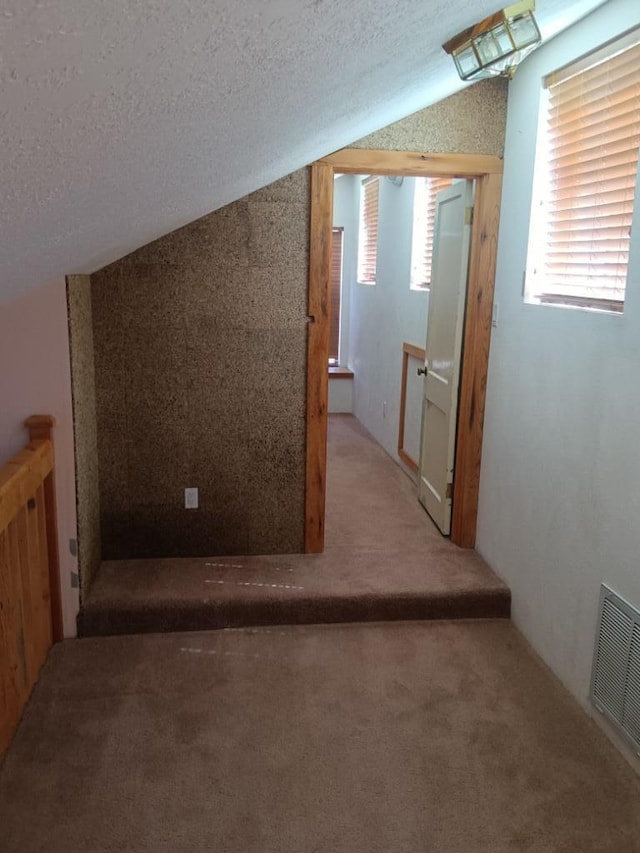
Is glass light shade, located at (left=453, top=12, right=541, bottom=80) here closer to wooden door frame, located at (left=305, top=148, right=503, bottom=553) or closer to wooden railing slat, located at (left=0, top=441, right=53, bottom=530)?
wooden door frame, located at (left=305, top=148, right=503, bottom=553)

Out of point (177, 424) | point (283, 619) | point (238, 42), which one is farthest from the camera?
point (177, 424)

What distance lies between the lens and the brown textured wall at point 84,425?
9.14 feet

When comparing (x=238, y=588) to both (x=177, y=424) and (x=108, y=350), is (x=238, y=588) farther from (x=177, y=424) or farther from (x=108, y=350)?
(x=108, y=350)

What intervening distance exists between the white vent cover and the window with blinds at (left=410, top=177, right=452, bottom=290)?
2.64 metres

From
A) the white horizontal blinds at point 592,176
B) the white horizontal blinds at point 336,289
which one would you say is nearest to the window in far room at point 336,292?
the white horizontal blinds at point 336,289

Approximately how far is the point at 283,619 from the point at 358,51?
2484mm

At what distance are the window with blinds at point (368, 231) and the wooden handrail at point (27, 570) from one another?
3.83m

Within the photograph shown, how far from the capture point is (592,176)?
8.22 ft

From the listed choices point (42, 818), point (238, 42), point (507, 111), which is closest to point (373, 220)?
point (507, 111)

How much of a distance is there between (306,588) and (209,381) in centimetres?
105

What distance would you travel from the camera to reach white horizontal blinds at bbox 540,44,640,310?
7.52 feet

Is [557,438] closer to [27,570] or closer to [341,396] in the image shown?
[27,570]

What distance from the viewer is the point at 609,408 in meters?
2.33

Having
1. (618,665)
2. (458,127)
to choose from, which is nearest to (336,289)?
(458,127)
